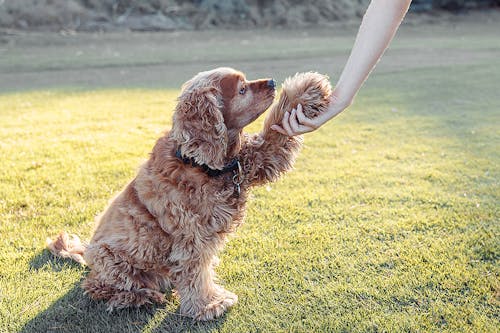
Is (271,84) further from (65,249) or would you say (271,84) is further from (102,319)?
(65,249)

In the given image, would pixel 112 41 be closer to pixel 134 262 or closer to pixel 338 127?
pixel 338 127

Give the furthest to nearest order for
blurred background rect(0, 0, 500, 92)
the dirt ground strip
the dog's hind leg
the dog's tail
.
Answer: blurred background rect(0, 0, 500, 92)
the dirt ground strip
the dog's tail
the dog's hind leg

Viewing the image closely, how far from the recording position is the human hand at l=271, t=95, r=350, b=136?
10.7 feet

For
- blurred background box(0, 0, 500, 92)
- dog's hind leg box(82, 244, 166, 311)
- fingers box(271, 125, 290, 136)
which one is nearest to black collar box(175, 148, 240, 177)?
fingers box(271, 125, 290, 136)

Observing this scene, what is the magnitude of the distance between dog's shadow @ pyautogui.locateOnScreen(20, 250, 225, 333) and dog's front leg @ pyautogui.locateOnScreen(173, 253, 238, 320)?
0.07 metres

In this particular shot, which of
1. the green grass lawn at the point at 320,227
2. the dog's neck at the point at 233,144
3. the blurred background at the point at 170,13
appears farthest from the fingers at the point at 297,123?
the blurred background at the point at 170,13

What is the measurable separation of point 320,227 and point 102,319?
2222mm

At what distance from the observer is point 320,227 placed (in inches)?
181

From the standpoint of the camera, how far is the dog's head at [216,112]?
3326 millimetres

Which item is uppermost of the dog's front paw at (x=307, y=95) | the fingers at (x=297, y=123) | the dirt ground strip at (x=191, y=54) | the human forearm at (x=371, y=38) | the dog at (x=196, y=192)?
the human forearm at (x=371, y=38)

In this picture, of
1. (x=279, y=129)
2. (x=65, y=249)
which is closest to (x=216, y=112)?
(x=279, y=129)

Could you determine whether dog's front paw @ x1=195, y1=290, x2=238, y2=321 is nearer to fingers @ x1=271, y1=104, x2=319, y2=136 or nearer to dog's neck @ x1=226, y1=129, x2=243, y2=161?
dog's neck @ x1=226, y1=129, x2=243, y2=161

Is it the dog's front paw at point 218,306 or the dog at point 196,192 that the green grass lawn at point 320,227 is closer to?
the dog's front paw at point 218,306

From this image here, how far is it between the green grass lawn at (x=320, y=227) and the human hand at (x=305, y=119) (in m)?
1.31
